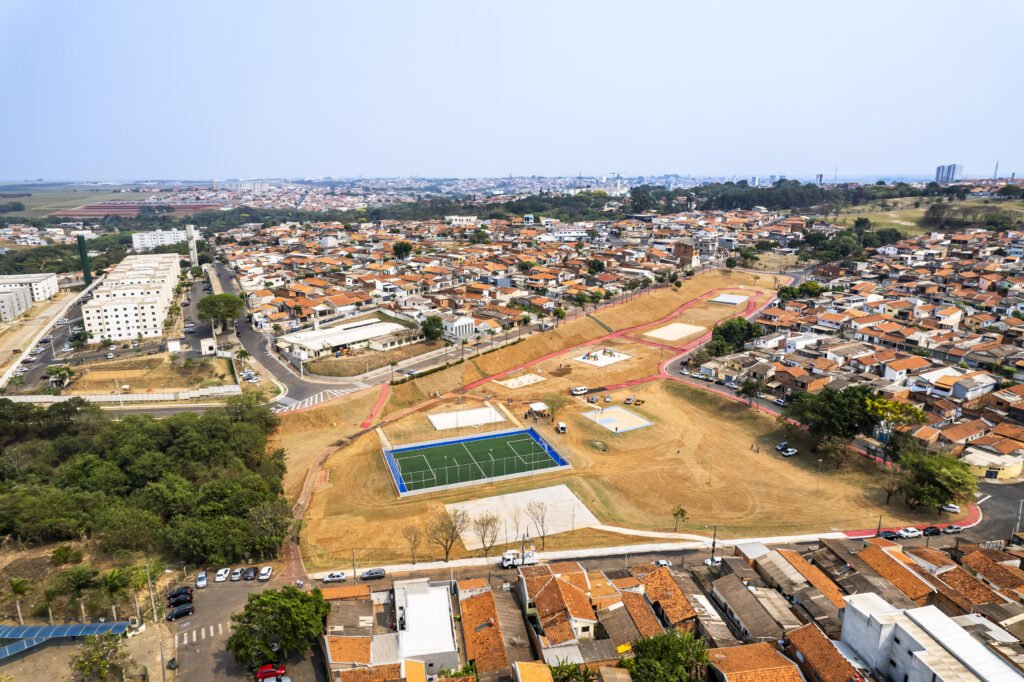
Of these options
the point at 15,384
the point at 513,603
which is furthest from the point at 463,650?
the point at 15,384

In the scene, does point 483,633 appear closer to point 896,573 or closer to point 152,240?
point 896,573

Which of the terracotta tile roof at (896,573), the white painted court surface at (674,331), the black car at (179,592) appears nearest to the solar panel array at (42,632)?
the black car at (179,592)

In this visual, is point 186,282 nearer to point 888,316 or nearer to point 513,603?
point 513,603

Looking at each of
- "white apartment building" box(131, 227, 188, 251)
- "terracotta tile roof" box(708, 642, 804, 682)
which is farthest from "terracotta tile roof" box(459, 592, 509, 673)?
"white apartment building" box(131, 227, 188, 251)

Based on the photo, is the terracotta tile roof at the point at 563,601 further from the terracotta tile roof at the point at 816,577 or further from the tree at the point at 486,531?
the terracotta tile roof at the point at 816,577

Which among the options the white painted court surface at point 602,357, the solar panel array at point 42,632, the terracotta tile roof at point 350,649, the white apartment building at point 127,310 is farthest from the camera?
the white apartment building at point 127,310

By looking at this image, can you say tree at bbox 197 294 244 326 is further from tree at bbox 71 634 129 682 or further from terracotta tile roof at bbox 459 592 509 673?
terracotta tile roof at bbox 459 592 509 673
